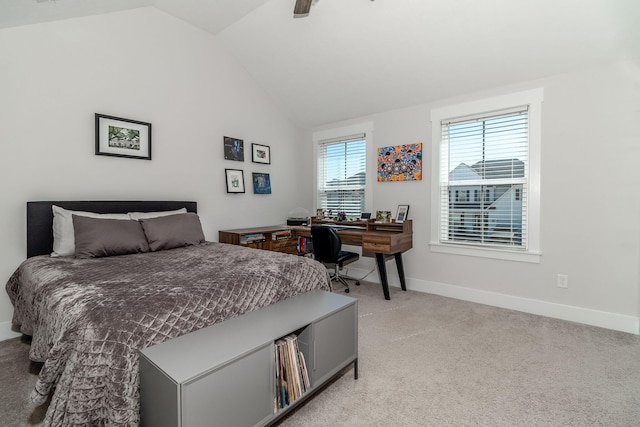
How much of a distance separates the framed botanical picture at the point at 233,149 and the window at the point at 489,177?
2521 millimetres

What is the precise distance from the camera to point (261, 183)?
451cm

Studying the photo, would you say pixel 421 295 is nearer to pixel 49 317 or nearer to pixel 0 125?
pixel 49 317

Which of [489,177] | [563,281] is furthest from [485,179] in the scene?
[563,281]

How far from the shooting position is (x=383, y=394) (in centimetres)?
184

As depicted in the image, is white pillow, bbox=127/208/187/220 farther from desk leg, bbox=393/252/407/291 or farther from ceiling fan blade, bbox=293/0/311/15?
desk leg, bbox=393/252/407/291

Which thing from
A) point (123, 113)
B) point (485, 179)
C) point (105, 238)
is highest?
point (123, 113)

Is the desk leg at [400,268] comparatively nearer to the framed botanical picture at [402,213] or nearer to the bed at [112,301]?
the framed botanical picture at [402,213]

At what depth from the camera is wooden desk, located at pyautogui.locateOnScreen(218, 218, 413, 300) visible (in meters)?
3.53

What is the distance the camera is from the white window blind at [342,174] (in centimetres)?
453

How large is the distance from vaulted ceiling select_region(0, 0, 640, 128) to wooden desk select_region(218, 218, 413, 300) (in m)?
1.58

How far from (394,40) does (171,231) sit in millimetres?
2923

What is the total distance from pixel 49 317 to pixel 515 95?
13.4 feet

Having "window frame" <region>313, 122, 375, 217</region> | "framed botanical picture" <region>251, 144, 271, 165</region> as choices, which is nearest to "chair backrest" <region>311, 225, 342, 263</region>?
"window frame" <region>313, 122, 375, 217</region>

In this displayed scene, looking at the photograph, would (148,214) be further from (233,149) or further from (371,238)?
(371,238)
